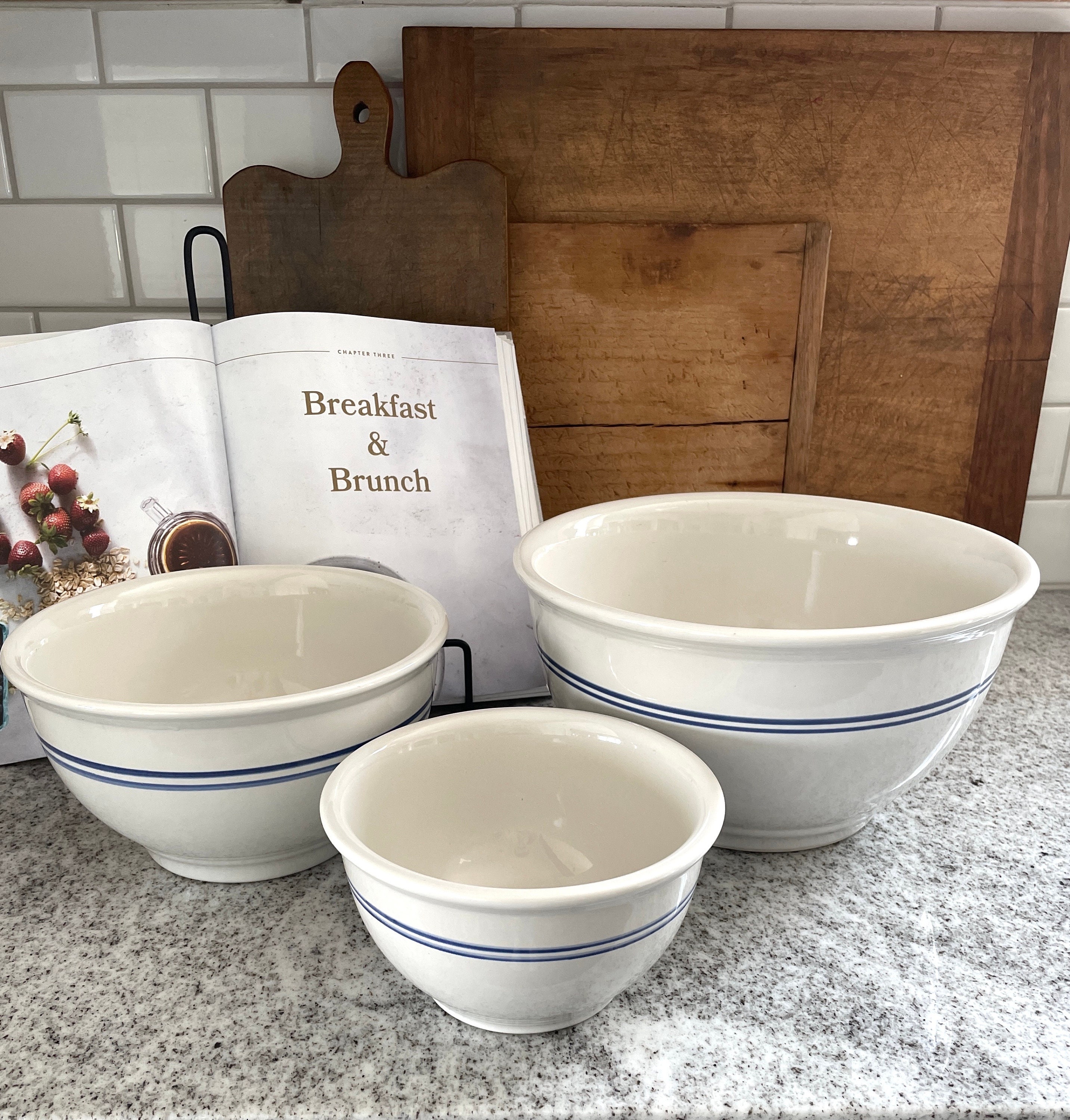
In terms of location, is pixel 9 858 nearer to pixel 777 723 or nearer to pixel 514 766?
pixel 514 766

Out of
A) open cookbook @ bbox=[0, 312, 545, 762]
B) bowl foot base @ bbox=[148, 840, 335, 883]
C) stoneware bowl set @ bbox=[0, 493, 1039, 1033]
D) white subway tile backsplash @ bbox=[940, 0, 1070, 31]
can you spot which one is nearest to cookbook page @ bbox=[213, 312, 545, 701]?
open cookbook @ bbox=[0, 312, 545, 762]

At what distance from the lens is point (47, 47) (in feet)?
2.57

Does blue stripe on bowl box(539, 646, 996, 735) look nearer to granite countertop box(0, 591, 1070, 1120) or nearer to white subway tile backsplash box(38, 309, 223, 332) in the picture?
granite countertop box(0, 591, 1070, 1120)

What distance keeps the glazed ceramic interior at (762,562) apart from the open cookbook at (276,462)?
12 cm

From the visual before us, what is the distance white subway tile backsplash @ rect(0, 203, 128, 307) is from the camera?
825mm

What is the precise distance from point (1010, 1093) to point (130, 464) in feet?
2.21

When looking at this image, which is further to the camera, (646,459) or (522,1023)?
(646,459)

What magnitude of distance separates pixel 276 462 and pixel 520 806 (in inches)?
14.0

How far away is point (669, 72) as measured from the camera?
79 cm

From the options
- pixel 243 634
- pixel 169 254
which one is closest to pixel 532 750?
pixel 243 634

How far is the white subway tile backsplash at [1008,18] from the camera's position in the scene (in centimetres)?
83

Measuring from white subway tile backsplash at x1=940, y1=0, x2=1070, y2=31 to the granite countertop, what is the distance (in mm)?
701

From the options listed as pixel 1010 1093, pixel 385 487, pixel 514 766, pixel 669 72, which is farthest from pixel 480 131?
pixel 1010 1093

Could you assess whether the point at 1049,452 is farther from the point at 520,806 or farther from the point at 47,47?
the point at 47,47
